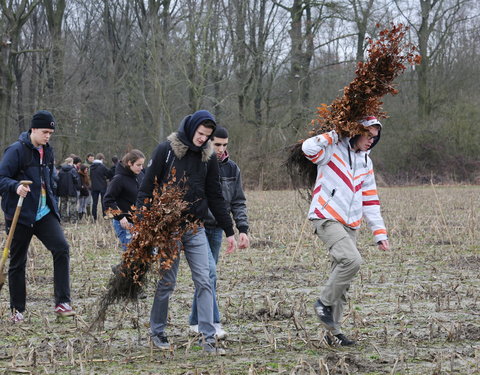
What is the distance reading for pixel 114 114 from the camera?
37.5 metres

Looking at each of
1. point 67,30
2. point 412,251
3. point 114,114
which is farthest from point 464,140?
point 412,251

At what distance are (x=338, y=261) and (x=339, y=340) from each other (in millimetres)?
602

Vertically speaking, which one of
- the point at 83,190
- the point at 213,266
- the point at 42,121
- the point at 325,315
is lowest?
the point at 325,315

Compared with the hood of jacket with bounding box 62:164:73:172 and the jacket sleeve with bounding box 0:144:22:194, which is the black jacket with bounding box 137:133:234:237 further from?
the hood of jacket with bounding box 62:164:73:172

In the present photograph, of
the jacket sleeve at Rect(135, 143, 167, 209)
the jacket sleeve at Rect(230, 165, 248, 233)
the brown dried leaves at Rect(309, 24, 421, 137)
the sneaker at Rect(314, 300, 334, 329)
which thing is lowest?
the sneaker at Rect(314, 300, 334, 329)

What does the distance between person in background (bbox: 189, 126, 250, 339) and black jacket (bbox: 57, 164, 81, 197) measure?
11832 millimetres

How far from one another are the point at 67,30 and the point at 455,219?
2885 centimetres

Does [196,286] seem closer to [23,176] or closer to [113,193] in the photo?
[23,176]

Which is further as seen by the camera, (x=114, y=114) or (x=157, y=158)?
(x=114, y=114)

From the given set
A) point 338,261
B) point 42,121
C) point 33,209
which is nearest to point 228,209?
point 338,261

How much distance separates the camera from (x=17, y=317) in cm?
645

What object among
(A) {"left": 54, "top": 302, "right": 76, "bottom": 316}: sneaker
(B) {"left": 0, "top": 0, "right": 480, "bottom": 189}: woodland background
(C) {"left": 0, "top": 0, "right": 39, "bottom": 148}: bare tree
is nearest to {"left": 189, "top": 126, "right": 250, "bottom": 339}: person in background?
(A) {"left": 54, "top": 302, "right": 76, "bottom": 316}: sneaker

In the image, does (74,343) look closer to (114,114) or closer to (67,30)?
(114,114)

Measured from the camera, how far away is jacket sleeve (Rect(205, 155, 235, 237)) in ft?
18.3
